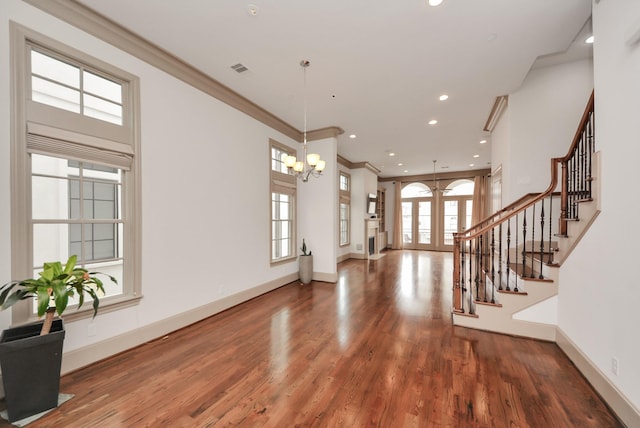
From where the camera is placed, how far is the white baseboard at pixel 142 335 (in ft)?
7.54

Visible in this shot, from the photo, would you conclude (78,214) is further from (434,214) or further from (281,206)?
(434,214)

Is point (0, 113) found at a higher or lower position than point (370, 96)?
lower

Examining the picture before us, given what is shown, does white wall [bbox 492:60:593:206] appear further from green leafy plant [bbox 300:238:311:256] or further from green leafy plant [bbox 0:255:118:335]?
green leafy plant [bbox 0:255:118:335]

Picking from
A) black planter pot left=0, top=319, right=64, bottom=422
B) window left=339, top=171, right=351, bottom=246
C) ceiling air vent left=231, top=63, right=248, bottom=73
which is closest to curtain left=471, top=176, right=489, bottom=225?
window left=339, top=171, right=351, bottom=246

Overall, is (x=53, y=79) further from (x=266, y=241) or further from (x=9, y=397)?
(x=266, y=241)

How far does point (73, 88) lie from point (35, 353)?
7.73ft

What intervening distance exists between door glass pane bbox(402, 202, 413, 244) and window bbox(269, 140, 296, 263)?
7.65m

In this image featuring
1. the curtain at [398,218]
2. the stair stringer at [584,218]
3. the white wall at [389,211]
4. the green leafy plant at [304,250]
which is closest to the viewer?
the stair stringer at [584,218]

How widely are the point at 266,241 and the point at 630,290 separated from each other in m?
4.39

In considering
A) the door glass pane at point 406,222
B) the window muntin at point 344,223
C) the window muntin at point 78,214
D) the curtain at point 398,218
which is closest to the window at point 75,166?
the window muntin at point 78,214

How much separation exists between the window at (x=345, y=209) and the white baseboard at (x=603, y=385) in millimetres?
6103

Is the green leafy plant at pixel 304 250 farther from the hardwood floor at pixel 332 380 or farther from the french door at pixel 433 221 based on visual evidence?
the french door at pixel 433 221

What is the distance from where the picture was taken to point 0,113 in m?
1.92

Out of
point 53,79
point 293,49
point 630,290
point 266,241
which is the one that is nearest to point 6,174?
point 53,79
